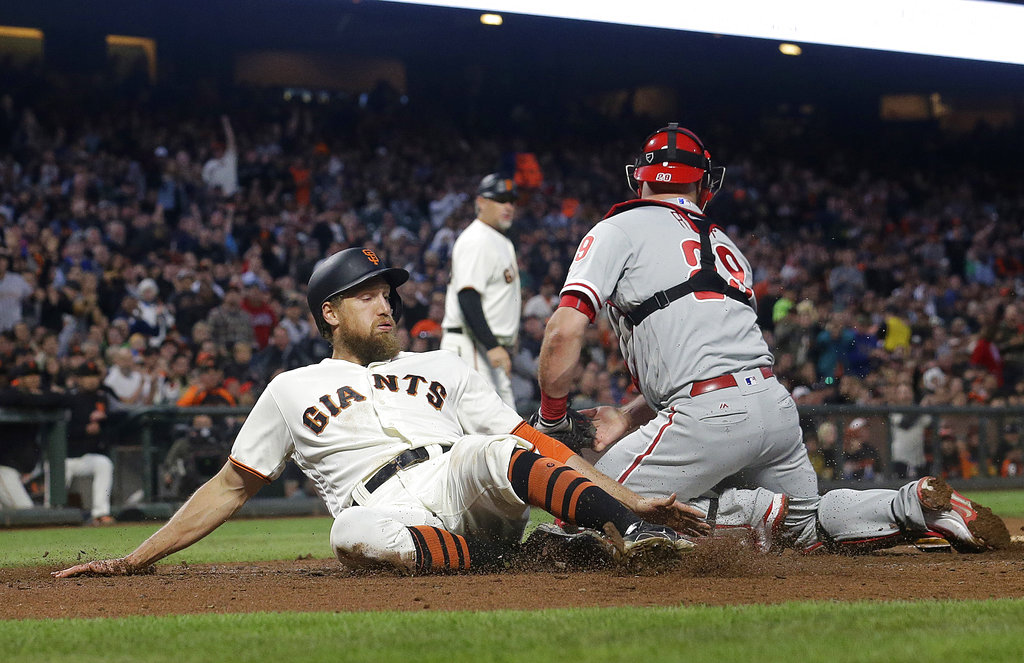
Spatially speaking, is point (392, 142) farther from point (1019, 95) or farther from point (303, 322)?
Result: point (1019, 95)

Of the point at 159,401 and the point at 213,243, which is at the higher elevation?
the point at 213,243

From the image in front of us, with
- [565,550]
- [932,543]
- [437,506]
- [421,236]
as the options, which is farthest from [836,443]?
[437,506]

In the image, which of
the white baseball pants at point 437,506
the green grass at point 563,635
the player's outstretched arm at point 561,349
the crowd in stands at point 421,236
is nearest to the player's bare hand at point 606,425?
the player's outstretched arm at point 561,349

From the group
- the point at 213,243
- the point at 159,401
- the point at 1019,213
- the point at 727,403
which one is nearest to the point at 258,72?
the point at 213,243

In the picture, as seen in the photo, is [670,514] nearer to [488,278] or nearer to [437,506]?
[437,506]

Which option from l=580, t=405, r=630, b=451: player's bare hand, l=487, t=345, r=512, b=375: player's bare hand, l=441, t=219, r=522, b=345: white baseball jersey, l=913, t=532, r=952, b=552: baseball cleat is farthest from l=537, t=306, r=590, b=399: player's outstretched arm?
l=441, t=219, r=522, b=345: white baseball jersey

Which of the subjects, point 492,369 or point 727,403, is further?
point 492,369

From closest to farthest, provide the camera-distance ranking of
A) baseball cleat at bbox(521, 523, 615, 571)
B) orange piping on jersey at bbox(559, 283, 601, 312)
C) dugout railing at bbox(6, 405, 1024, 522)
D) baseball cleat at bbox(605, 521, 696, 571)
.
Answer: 1. baseball cleat at bbox(605, 521, 696, 571)
2. baseball cleat at bbox(521, 523, 615, 571)
3. orange piping on jersey at bbox(559, 283, 601, 312)
4. dugout railing at bbox(6, 405, 1024, 522)

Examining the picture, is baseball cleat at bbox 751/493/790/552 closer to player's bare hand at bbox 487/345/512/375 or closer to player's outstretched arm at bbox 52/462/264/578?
player's outstretched arm at bbox 52/462/264/578
